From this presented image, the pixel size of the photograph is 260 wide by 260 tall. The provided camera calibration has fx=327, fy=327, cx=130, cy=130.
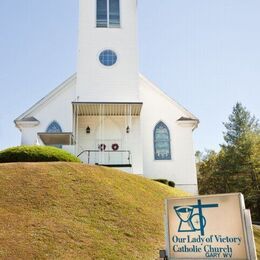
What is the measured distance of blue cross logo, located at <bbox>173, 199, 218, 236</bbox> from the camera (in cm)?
572

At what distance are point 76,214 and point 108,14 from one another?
18036 millimetres

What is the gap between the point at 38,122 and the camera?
23.0m

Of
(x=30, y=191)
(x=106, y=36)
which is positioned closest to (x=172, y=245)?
(x=30, y=191)

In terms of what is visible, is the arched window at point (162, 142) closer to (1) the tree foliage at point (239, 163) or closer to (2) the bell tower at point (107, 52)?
(2) the bell tower at point (107, 52)

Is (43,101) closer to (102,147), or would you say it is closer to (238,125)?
(102,147)

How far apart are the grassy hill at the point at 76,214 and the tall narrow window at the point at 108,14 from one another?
13579 millimetres

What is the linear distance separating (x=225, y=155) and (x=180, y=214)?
38802 mm

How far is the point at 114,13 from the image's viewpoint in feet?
80.2

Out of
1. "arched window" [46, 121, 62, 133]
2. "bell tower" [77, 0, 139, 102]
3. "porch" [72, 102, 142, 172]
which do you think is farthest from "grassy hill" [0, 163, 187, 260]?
"bell tower" [77, 0, 139, 102]

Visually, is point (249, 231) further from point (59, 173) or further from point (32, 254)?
point (59, 173)

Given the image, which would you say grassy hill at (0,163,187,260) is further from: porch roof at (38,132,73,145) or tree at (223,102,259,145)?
tree at (223,102,259,145)

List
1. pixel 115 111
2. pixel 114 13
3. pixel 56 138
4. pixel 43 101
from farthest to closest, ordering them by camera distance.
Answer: pixel 114 13 → pixel 43 101 → pixel 115 111 → pixel 56 138

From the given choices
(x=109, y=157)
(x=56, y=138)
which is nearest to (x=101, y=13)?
(x=56, y=138)

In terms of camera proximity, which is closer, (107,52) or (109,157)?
(109,157)
